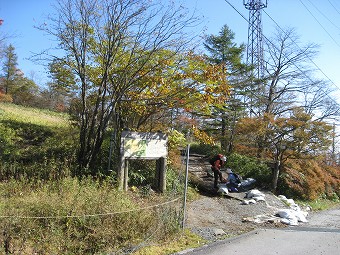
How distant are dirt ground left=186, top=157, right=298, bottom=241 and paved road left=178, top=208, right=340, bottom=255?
44cm

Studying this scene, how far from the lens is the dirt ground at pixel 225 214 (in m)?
7.61

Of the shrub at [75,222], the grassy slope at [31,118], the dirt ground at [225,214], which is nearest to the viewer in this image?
the shrub at [75,222]

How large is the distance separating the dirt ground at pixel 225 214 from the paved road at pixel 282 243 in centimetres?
44

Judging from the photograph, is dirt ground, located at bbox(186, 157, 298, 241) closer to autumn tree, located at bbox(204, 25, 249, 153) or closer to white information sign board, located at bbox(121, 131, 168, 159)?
white information sign board, located at bbox(121, 131, 168, 159)

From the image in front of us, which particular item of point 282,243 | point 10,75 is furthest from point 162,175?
point 10,75

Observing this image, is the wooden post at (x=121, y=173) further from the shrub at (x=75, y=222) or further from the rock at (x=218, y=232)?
the rock at (x=218, y=232)

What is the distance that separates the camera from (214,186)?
11.9 meters

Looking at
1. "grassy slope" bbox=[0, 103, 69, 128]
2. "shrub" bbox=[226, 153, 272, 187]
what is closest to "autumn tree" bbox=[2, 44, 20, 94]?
"grassy slope" bbox=[0, 103, 69, 128]

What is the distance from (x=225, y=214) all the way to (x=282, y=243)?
8.62ft

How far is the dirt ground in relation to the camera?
761 cm

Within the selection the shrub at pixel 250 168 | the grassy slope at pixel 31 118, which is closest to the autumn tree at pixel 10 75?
the grassy slope at pixel 31 118

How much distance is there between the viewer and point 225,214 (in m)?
9.35

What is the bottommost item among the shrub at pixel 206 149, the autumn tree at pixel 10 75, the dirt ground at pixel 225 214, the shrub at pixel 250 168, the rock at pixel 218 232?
the dirt ground at pixel 225 214

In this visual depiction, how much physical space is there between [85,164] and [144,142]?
183 cm
